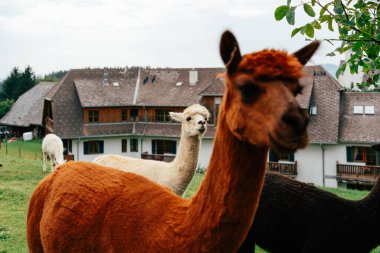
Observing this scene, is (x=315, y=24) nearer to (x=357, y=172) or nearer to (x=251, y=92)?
(x=251, y=92)

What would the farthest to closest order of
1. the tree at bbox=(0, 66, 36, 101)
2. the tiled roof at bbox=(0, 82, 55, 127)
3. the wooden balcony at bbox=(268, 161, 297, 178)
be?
the tree at bbox=(0, 66, 36, 101), the tiled roof at bbox=(0, 82, 55, 127), the wooden balcony at bbox=(268, 161, 297, 178)

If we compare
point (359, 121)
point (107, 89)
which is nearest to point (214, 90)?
point (107, 89)

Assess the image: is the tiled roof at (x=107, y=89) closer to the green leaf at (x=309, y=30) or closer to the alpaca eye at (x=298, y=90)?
the green leaf at (x=309, y=30)

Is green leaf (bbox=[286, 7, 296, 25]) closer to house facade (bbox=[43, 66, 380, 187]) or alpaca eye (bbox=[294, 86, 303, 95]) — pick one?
alpaca eye (bbox=[294, 86, 303, 95])

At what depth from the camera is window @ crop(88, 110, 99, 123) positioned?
41.5 metres

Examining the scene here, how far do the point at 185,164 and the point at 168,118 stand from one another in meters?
34.2

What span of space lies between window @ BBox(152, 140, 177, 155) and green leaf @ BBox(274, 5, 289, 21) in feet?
120

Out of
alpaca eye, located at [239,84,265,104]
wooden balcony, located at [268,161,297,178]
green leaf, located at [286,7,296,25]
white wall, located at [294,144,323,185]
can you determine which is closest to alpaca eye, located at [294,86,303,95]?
alpaca eye, located at [239,84,265,104]

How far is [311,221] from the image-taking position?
5.18m

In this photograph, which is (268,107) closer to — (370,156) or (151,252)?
(151,252)

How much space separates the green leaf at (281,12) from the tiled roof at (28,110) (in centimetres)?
5551

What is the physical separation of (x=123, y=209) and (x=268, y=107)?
4.45 feet

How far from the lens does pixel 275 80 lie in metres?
2.25

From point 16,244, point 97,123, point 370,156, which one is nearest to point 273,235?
point 16,244
